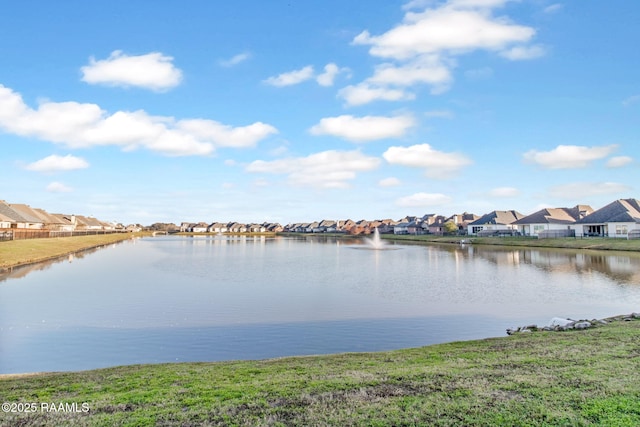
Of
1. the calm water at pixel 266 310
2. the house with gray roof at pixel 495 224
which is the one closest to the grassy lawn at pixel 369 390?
the calm water at pixel 266 310

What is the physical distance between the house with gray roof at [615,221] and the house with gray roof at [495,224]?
23.4 m

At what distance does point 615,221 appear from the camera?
208 ft

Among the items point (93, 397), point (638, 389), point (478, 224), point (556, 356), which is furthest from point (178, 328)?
point (478, 224)

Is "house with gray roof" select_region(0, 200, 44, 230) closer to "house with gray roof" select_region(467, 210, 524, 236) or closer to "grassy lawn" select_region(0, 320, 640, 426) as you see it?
"grassy lawn" select_region(0, 320, 640, 426)

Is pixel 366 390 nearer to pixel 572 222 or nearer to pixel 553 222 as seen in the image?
pixel 553 222

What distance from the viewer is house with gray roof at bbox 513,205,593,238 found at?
74250mm

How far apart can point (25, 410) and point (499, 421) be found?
7395 mm

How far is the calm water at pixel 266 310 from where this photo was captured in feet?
44.0

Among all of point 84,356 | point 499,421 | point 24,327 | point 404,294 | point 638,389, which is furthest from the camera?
point 404,294

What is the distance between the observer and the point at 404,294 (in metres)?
23.8

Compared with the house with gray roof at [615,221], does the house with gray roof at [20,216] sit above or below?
above

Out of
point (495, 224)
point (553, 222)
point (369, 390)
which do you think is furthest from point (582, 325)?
point (495, 224)

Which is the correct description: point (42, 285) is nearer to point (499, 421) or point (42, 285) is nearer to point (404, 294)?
point (404, 294)

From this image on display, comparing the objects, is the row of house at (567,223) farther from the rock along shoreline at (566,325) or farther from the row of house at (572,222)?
the rock along shoreline at (566,325)
